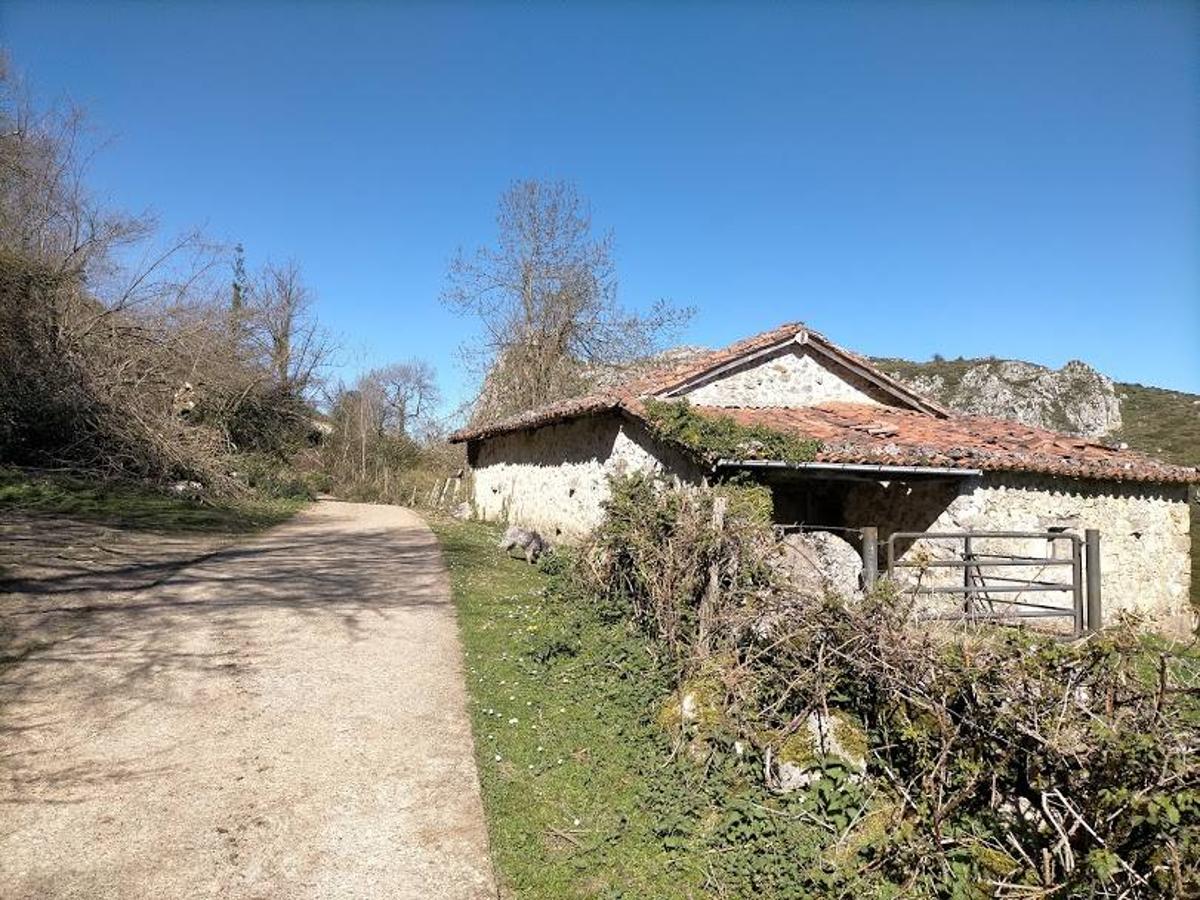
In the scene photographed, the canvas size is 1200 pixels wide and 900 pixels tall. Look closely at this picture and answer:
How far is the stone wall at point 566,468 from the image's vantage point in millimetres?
12477

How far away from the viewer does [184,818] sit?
395 cm

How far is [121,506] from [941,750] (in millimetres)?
14024

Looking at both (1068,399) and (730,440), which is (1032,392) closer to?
(1068,399)

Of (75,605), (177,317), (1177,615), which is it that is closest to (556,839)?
(75,605)

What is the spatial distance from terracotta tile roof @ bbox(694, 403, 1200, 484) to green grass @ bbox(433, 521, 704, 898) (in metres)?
5.29

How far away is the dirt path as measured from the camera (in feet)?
11.7

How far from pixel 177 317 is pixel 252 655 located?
49.4 ft

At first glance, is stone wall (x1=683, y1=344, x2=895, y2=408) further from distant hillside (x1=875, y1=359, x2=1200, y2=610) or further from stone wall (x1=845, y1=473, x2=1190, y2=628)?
distant hillside (x1=875, y1=359, x2=1200, y2=610)

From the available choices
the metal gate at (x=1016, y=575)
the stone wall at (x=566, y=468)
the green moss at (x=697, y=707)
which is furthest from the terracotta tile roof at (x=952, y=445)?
the green moss at (x=697, y=707)

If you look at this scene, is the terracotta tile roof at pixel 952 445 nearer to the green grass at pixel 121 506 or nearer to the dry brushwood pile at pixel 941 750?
the dry brushwood pile at pixel 941 750

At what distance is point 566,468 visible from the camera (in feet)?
50.8

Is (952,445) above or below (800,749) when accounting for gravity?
above

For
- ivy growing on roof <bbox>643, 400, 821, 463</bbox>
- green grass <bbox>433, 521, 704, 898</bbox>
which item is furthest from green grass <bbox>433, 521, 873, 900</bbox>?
ivy growing on roof <bbox>643, 400, 821, 463</bbox>

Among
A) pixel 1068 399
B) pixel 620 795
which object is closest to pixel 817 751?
pixel 620 795
